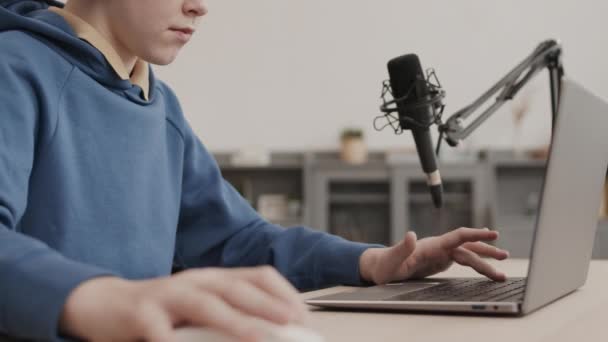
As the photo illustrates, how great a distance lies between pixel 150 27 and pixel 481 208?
12.1ft

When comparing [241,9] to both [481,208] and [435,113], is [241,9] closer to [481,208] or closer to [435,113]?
[481,208]

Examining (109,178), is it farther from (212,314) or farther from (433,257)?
(212,314)

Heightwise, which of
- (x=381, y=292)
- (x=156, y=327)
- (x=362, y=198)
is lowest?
(x=362, y=198)

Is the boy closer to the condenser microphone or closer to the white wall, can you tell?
the condenser microphone

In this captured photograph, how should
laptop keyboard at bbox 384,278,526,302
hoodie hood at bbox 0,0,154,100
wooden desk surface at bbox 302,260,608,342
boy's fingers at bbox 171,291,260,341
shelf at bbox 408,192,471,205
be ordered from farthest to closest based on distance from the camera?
1. shelf at bbox 408,192,471,205
2. hoodie hood at bbox 0,0,154,100
3. laptop keyboard at bbox 384,278,526,302
4. wooden desk surface at bbox 302,260,608,342
5. boy's fingers at bbox 171,291,260,341

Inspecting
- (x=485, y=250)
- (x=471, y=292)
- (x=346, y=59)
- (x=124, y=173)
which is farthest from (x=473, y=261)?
(x=346, y=59)

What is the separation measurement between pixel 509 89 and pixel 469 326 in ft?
1.60

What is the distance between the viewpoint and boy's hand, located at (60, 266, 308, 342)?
1.50 feet

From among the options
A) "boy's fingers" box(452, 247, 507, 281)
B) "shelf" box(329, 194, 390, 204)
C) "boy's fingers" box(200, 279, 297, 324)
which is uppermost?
"boy's fingers" box(200, 279, 297, 324)

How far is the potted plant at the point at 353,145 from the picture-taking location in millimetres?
4555

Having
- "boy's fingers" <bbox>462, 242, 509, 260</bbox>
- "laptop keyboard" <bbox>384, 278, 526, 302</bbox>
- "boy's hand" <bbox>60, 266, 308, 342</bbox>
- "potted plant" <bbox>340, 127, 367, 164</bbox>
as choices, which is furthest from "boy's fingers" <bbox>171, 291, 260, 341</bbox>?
"potted plant" <bbox>340, 127, 367, 164</bbox>

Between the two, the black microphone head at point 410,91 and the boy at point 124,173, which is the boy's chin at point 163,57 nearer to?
the boy at point 124,173

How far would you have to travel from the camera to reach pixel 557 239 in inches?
29.4

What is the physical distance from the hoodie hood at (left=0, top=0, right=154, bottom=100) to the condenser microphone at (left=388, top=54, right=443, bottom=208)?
1.12ft
